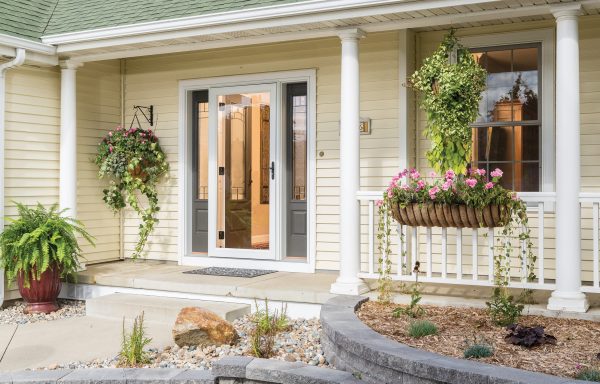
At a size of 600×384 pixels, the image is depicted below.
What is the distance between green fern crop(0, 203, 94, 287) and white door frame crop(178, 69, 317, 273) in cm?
156

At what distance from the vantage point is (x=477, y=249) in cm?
599

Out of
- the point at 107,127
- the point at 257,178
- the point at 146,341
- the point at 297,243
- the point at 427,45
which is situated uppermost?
the point at 427,45

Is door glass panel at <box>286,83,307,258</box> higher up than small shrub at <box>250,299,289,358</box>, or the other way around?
door glass panel at <box>286,83,307,258</box>

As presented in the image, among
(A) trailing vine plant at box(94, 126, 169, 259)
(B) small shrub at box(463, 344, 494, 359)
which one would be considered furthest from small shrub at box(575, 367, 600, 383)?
(A) trailing vine plant at box(94, 126, 169, 259)

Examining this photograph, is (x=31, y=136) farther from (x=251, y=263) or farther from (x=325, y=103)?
(x=325, y=103)

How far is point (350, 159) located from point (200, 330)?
2.03 m

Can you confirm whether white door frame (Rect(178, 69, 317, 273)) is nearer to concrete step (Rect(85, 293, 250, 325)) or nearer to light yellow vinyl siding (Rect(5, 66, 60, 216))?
concrete step (Rect(85, 293, 250, 325))

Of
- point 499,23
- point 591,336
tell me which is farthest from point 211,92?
point 591,336

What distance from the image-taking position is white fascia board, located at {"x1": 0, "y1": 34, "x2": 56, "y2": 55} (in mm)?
6414

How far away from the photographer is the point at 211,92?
773cm

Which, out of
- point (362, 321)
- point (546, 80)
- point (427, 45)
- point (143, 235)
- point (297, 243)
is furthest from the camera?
point (143, 235)

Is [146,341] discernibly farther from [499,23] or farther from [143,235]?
[499,23]

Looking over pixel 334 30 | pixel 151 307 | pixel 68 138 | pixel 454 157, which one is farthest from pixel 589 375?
pixel 68 138

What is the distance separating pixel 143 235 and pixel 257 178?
1.59 m
